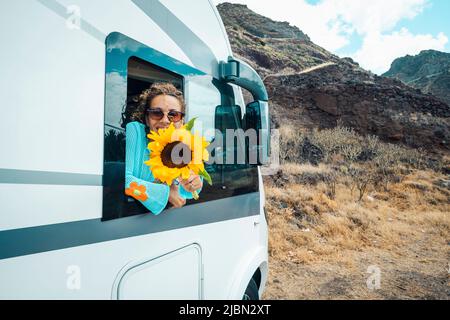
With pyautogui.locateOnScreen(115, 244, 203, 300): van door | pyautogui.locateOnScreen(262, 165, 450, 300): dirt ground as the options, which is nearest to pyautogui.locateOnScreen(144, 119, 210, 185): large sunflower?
pyautogui.locateOnScreen(115, 244, 203, 300): van door

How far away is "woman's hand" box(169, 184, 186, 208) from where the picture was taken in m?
1.40

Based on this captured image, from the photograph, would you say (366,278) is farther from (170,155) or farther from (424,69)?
(424,69)

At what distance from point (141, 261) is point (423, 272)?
642 cm

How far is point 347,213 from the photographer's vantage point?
8859mm

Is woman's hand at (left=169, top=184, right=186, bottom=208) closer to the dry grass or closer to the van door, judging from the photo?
the van door

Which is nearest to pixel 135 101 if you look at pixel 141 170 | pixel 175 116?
pixel 175 116

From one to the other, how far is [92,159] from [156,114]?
488 millimetres

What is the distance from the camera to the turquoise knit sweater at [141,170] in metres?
1.26

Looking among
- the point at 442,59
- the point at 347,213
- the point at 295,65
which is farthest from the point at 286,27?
the point at 347,213

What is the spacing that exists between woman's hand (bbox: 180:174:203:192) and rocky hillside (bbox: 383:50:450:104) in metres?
61.3

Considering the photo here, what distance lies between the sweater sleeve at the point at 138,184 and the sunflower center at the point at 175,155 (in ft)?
0.49

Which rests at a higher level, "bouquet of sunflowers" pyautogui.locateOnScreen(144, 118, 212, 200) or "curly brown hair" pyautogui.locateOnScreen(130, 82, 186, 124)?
"curly brown hair" pyautogui.locateOnScreen(130, 82, 186, 124)
